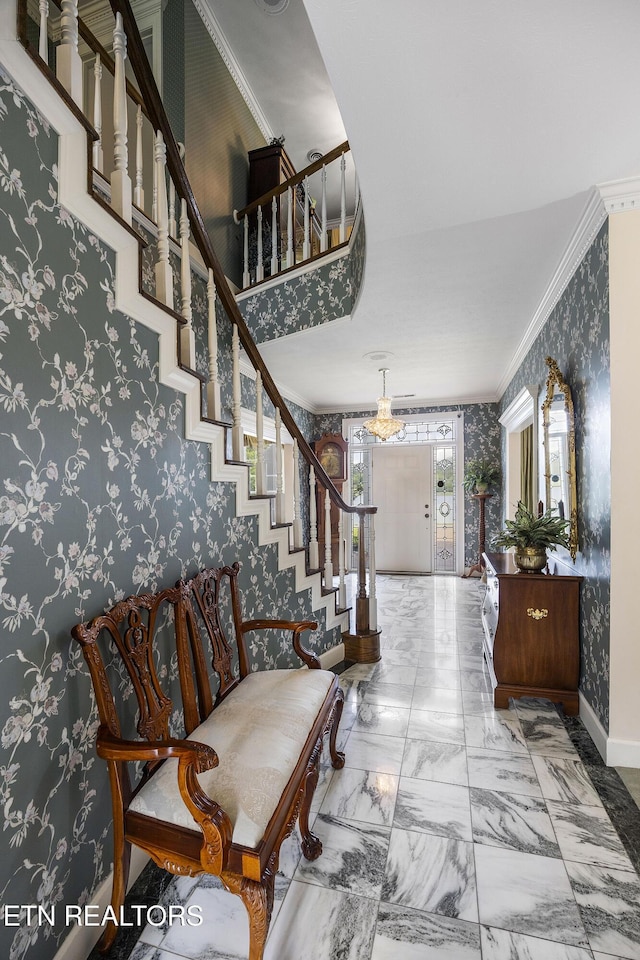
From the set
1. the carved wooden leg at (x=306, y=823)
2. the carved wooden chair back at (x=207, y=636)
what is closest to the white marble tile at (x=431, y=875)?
the carved wooden leg at (x=306, y=823)

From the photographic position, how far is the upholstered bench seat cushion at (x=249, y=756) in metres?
1.17

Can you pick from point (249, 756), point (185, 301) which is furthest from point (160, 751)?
point (185, 301)

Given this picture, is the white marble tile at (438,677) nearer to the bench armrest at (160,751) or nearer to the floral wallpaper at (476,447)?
the bench armrest at (160,751)

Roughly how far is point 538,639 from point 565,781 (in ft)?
Answer: 2.59

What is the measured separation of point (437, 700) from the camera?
2799 mm

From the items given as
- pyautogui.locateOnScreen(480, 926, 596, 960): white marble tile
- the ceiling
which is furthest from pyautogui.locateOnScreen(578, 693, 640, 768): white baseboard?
the ceiling

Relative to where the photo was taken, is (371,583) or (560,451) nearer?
(560,451)

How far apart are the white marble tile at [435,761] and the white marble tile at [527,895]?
0.41m

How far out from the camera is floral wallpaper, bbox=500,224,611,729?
7.22ft

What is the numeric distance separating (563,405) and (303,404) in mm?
4468

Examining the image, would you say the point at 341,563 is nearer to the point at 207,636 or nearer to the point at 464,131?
the point at 207,636

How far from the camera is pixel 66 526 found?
1.24 metres

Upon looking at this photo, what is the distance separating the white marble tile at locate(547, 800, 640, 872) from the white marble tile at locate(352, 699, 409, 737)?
2.59 feet

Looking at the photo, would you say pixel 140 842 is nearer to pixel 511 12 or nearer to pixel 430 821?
pixel 430 821
